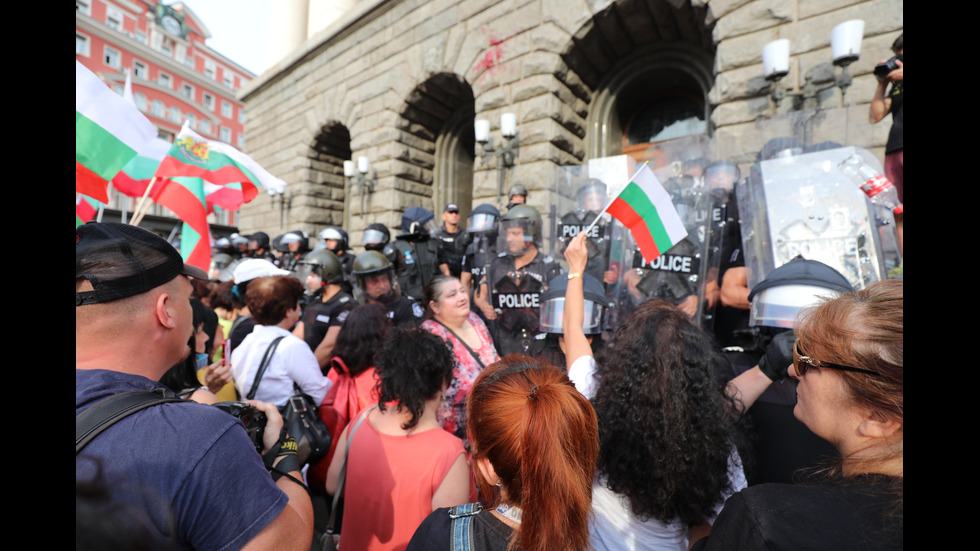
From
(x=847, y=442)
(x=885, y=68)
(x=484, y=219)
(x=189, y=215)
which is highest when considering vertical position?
(x=885, y=68)

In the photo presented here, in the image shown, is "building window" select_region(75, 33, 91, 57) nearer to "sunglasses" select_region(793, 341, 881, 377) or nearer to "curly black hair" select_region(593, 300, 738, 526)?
"curly black hair" select_region(593, 300, 738, 526)

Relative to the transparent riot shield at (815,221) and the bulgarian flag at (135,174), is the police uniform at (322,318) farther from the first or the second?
the transparent riot shield at (815,221)

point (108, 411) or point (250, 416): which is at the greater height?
point (108, 411)

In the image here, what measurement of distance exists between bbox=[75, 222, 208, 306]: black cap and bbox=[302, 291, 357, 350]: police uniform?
7.92 feet

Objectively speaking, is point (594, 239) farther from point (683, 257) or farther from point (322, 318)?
point (322, 318)

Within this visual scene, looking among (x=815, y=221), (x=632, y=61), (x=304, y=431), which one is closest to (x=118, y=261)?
(x=304, y=431)

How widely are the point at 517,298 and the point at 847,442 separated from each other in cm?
274

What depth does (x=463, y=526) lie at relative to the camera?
1.08 meters

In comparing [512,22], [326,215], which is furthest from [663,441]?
[326,215]

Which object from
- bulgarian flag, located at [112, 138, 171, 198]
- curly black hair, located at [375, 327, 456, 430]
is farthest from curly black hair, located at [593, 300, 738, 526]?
bulgarian flag, located at [112, 138, 171, 198]

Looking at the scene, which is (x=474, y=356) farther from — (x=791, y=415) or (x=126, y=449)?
(x=126, y=449)

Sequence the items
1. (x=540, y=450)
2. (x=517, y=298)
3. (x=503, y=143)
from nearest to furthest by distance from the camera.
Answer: (x=540, y=450) < (x=517, y=298) < (x=503, y=143)

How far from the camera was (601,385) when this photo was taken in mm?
1578

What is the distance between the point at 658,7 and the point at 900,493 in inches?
277
